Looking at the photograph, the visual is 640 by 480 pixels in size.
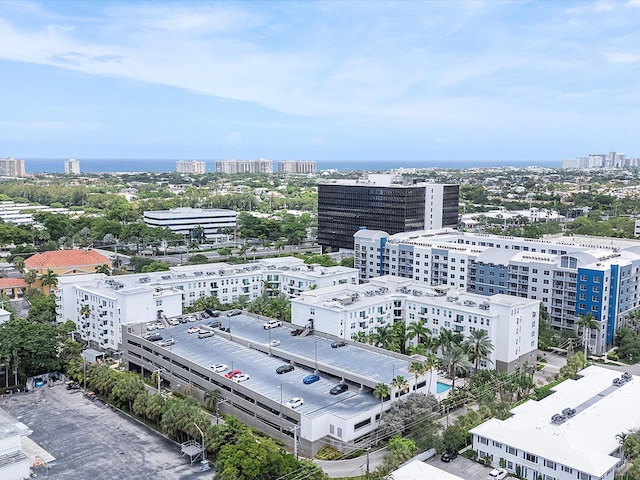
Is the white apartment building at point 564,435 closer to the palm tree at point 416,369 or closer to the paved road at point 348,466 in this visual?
the palm tree at point 416,369

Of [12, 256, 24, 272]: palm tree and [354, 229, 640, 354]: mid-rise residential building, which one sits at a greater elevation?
[354, 229, 640, 354]: mid-rise residential building

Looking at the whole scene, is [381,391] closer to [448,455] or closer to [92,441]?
[448,455]

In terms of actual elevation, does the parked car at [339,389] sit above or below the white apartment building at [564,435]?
above

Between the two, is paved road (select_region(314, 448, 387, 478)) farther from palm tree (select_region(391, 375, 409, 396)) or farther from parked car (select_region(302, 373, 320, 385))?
parked car (select_region(302, 373, 320, 385))

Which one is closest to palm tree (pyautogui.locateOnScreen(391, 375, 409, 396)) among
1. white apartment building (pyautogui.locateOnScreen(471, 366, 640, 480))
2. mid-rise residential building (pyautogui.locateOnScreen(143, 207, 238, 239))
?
white apartment building (pyautogui.locateOnScreen(471, 366, 640, 480))

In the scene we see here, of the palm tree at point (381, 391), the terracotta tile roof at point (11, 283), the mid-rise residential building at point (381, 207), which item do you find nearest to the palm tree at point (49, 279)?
the terracotta tile roof at point (11, 283)

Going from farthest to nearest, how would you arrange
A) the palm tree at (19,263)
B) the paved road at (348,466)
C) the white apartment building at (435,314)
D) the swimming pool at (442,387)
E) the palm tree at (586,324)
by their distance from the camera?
the palm tree at (19,263), the palm tree at (586,324), the white apartment building at (435,314), the swimming pool at (442,387), the paved road at (348,466)

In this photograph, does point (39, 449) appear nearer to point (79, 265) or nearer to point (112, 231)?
point (79, 265)
